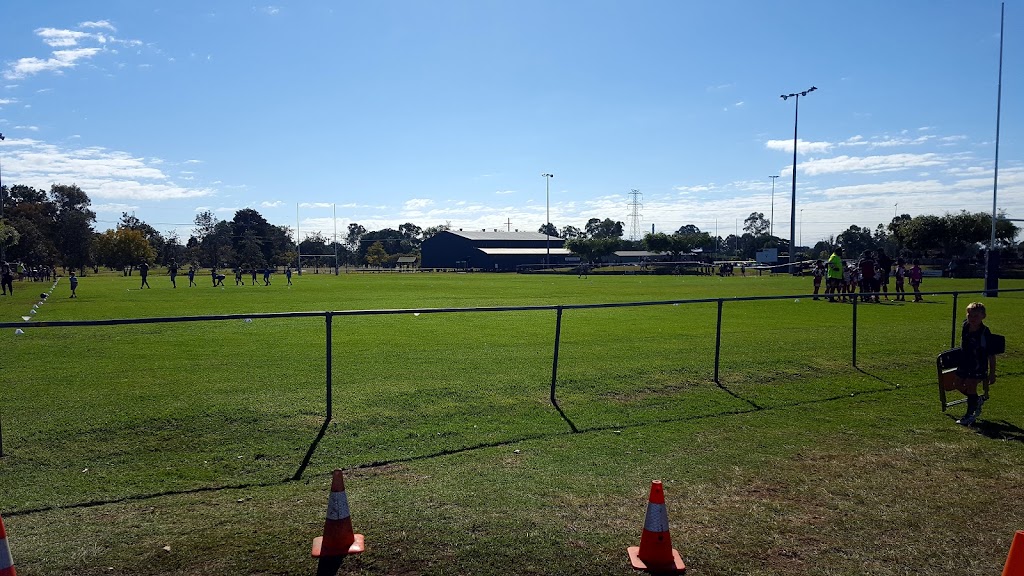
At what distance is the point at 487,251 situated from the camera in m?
122

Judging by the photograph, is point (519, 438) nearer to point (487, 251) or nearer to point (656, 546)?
point (656, 546)

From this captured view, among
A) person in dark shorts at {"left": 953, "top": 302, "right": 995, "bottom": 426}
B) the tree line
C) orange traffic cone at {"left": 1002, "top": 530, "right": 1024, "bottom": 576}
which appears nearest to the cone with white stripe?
orange traffic cone at {"left": 1002, "top": 530, "right": 1024, "bottom": 576}

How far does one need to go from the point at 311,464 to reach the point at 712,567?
3.93 m

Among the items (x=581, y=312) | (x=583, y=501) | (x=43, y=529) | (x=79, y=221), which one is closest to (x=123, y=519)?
(x=43, y=529)

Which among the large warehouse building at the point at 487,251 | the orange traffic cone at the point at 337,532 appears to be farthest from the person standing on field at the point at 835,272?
Answer: the large warehouse building at the point at 487,251

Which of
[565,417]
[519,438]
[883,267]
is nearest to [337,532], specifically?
[519,438]

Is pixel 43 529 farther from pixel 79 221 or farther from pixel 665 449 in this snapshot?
pixel 79 221

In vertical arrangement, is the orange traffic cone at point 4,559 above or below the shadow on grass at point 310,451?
above

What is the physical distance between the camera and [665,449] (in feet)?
23.2

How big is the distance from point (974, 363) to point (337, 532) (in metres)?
7.72

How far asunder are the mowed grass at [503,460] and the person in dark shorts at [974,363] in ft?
0.91

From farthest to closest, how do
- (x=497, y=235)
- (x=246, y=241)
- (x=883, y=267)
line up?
(x=497, y=235), (x=246, y=241), (x=883, y=267)

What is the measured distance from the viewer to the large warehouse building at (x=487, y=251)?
11988cm

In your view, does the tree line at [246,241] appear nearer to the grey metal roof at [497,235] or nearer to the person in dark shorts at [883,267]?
the grey metal roof at [497,235]
